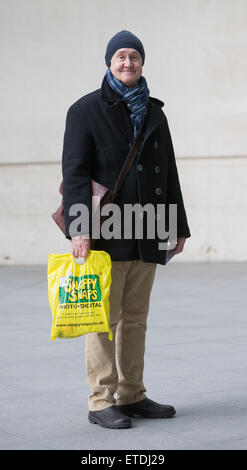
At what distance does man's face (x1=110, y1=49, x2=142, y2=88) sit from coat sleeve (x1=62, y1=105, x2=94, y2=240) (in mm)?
302

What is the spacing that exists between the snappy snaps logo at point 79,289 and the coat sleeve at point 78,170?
240 mm

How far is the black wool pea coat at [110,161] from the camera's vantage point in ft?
16.2

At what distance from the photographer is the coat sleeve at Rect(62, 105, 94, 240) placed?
492 cm

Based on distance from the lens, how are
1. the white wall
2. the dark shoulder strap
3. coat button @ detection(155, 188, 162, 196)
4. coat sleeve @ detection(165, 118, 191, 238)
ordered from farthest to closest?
the white wall < coat sleeve @ detection(165, 118, 191, 238) < coat button @ detection(155, 188, 162, 196) < the dark shoulder strap

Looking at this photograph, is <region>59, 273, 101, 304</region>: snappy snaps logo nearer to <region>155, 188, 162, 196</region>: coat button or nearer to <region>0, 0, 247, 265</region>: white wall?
<region>155, 188, 162, 196</region>: coat button

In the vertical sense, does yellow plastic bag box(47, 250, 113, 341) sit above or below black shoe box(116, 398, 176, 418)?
above

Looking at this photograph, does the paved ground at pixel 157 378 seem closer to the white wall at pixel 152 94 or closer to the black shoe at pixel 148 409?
the black shoe at pixel 148 409

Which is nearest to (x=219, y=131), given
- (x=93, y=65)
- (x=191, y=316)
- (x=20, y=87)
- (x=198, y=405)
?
(x=93, y=65)

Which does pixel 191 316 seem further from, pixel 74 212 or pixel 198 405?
pixel 74 212

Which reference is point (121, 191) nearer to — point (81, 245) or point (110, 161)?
point (110, 161)

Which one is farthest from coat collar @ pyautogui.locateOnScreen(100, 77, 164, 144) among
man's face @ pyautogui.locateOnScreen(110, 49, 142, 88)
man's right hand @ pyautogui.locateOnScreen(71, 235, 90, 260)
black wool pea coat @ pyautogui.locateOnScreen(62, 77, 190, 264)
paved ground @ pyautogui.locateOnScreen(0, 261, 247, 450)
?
paved ground @ pyautogui.locateOnScreen(0, 261, 247, 450)

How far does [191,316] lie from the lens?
9.35 m

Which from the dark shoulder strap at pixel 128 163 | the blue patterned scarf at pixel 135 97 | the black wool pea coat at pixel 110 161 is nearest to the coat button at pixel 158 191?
the black wool pea coat at pixel 110 161

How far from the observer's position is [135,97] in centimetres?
505
